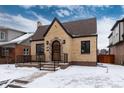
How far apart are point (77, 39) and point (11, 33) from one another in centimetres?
965

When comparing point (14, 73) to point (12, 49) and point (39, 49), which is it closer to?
point (39, 49)

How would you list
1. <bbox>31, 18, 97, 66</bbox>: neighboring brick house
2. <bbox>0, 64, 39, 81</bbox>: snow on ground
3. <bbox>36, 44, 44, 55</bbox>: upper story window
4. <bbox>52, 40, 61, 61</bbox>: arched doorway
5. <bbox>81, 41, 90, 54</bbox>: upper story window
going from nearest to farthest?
1. <bbox>0, 64, 39, 81</bbox>: snow on ground
2. <bbox>31, 18, 97, 66</bbox>: neighboring brick house
3. <bbox>81, 41, 90, 54</bbox>: upper story window
4. <bbox>52, 40, 61, 61</bbox>: arched doorway
5. <bbox>36, 44, 44, 55</bbox>: upper story window

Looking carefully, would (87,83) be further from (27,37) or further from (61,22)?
(27,37)

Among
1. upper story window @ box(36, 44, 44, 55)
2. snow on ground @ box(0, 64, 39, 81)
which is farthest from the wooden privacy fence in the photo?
snow on ground @ box(0, 64, 39, 81)

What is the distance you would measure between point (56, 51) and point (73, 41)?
151 centimetres

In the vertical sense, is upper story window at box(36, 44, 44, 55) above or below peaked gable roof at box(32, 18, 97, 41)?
below

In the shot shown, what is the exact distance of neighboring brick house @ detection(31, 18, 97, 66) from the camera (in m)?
13.9

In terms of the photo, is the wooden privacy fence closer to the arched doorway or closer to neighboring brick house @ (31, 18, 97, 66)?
neighboring brick house @ (31, 18, 97, 66)

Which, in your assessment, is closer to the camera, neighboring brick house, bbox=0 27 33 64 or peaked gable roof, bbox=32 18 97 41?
peaked gable roof, bbox=32 18 97 41

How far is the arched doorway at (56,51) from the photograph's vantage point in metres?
14.8

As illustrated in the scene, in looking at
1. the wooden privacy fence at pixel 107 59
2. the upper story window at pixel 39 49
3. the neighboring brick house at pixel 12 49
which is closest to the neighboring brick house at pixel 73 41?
the upper story window at pixel 39 49
